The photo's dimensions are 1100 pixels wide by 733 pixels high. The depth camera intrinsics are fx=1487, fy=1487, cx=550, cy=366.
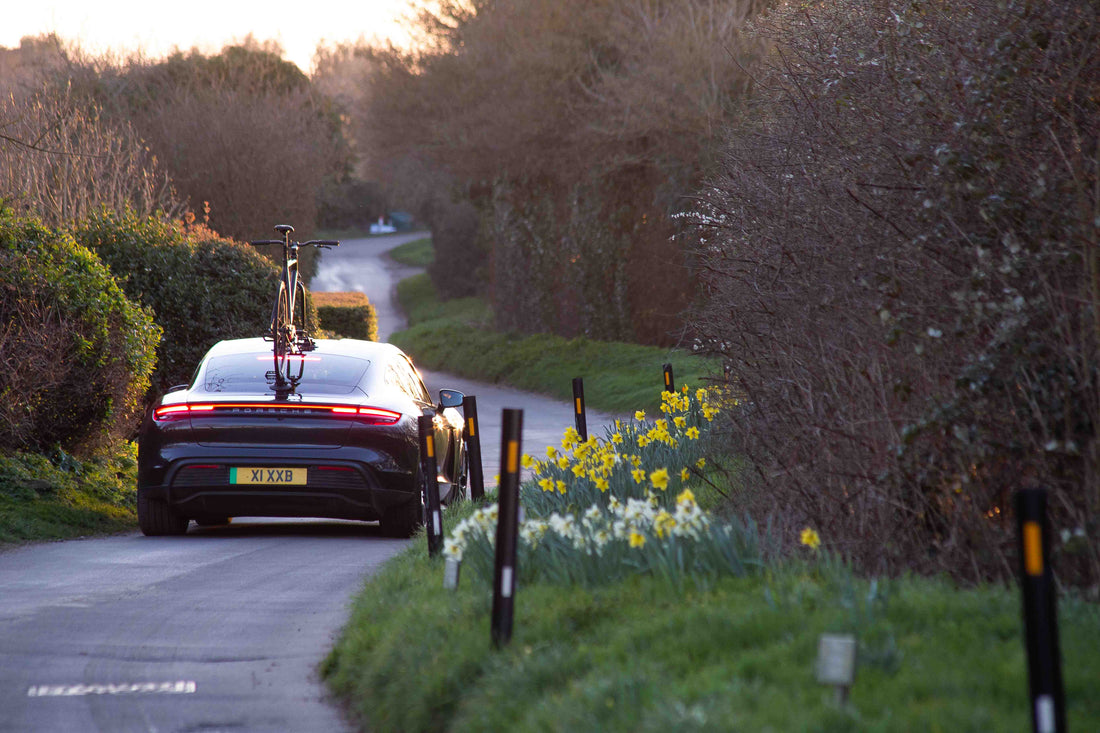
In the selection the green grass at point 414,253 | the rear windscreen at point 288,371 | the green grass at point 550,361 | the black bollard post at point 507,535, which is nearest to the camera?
the black bollard post at point 507,535

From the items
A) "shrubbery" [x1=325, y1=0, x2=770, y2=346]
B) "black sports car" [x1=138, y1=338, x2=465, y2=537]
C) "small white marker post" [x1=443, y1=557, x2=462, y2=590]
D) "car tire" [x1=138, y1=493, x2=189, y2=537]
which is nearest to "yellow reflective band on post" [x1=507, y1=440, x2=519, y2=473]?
"small white marker post" [x1=443, y1=557, x2=462, y2=590]

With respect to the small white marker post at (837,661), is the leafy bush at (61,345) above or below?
above

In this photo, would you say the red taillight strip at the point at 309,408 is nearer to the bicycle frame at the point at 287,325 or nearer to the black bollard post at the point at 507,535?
the bicycle frame at the point at 287,325

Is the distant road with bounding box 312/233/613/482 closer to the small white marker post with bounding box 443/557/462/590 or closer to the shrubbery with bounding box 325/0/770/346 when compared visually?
the shrubbery with bounding box 325/0/770/346

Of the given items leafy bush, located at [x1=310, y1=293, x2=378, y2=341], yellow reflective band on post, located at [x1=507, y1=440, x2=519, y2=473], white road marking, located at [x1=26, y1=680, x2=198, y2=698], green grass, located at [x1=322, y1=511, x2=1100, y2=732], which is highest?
leafy bush, located at [x1=310, y1=293, x2=378, y2=341]

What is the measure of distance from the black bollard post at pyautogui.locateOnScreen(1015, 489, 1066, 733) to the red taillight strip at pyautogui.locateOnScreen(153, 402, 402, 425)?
7.33 m

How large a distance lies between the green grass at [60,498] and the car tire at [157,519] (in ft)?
2.10

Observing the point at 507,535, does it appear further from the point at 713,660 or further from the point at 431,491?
the point at 431,491

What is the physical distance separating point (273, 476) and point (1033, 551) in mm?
7491

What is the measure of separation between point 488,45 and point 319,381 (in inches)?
885

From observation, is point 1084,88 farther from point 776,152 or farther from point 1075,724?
point 1075,724

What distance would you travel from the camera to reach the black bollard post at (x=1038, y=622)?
11.8 feet

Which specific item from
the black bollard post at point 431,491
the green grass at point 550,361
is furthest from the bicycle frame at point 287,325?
the green grass at point 550,361

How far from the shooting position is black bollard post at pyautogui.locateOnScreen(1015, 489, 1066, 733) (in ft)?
11.8
